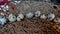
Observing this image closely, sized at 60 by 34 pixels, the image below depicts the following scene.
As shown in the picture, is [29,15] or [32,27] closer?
[32,27]

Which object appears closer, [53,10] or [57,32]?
[57,32]

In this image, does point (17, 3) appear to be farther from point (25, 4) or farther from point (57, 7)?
point (57, 7)

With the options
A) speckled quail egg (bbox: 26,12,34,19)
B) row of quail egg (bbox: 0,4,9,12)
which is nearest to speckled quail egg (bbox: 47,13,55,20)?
speckled quail egg (bbox: 26,12,34,19)

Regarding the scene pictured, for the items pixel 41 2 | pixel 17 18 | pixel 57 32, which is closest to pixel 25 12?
pixel 17 18

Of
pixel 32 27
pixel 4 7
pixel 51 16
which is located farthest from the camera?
pixel 4 7

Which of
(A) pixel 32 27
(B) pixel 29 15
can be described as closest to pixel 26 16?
(B) pixel 29 15

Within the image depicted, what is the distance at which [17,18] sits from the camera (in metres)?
A: 1.18

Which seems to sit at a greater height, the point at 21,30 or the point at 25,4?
the point at 25,4

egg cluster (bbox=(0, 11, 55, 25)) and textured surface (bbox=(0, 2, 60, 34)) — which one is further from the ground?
egg cluster (bbox=(0, 11, 55, 25))

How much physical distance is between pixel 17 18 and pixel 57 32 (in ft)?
1.14

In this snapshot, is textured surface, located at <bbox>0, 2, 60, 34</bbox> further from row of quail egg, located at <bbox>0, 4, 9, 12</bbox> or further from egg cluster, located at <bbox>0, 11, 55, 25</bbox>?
row of quail egg, located at <bbox>0, 4, 9, 12</bbox>

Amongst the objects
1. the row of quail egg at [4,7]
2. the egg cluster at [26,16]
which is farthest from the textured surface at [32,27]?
the row of quail egg at [4,7]

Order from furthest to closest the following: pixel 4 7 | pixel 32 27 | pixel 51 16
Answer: pixel 4 7 → pixel 51 16 → pixel 32 27

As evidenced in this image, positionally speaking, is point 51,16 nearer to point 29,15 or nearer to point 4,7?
point 29,15
